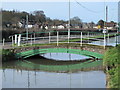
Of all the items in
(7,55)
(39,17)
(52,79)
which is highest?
(39,17)

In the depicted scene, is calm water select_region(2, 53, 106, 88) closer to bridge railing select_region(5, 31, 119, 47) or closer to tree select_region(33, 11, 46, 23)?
bridge railing select_region(5, 31, 119, 47)

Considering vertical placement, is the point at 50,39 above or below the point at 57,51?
above

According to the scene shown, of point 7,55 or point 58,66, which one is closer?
point 58,66

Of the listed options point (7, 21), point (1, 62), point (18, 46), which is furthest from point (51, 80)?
point (7, 21)

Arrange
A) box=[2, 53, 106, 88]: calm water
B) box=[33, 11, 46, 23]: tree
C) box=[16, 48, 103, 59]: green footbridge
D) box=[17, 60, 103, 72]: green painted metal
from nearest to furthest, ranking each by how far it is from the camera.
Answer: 1. box=[2, 53, 106, 88]: calm water
2. box=[17, 60, 103, 72]: green painted metal
3. box=[16, 48, 103, 59]: green footbridge
4. box=[33, 11, 46, 23]: tree

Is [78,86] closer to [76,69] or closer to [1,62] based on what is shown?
[76,69]

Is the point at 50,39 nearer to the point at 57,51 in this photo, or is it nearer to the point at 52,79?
the point at 57,51

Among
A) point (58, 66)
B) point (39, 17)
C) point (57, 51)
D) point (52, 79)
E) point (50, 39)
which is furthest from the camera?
point (39, 17)

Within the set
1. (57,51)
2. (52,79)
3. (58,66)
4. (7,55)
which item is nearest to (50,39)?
(57,51)

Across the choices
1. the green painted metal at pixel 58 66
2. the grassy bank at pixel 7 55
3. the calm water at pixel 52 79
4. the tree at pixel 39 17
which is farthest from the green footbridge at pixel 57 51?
the tree at pixel 39 17

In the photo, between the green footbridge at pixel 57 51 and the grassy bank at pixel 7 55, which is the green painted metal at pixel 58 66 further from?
the grassy bank at pixel 7 55

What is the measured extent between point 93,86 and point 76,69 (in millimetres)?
5509

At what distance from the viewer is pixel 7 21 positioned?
51.6 metres

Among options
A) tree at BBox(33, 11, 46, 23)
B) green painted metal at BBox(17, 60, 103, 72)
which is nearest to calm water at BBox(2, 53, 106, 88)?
green painted metal at BBox(17, 60, 103, 72)
